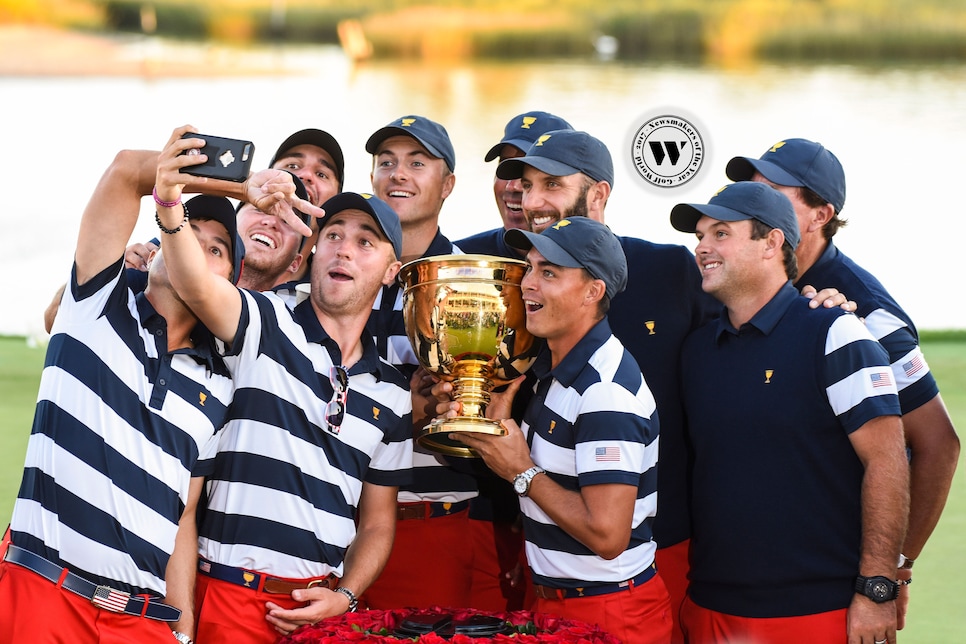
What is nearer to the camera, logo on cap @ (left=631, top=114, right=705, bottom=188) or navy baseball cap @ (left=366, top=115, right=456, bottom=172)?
navy baseball cap @ (left=366, top=115, right=456, bottom=172)

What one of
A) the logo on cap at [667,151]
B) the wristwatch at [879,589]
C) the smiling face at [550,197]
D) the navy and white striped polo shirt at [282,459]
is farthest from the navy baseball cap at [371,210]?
the logo on cap at [667,151]

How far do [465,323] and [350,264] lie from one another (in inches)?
16.3

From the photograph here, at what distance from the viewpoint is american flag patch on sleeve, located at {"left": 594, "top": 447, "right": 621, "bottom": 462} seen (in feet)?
10.6

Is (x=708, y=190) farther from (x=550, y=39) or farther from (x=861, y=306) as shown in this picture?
(x=861, y=306)

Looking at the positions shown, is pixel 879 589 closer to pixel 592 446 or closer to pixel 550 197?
pixel 592 446

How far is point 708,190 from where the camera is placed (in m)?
13.0

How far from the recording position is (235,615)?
3.22m

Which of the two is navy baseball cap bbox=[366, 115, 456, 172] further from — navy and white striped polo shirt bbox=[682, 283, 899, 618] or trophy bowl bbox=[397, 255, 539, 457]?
navy and white striped polo shirt bbox=[682, 283, 899, 618]

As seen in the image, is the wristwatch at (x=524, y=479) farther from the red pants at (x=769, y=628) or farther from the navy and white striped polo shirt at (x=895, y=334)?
the navy and white striped polo shirt at (x=895, y=334)

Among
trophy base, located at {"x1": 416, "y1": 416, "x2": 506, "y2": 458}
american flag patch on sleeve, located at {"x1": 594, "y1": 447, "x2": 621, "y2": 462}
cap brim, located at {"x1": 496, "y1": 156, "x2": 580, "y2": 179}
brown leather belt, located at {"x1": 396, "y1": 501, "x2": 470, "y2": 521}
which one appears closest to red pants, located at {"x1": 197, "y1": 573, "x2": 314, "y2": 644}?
trophy base, located at {"x1": 416, "y1": 416, "x2": 506, "y2": 458}

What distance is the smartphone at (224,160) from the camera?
2783mm

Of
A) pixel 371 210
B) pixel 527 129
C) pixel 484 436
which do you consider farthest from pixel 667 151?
pixel 484 436

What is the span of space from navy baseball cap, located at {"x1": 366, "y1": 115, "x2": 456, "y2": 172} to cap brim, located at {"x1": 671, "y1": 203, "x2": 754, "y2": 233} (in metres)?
0.98

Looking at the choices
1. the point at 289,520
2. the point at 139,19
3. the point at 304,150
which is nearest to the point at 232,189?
the point at 289,520
